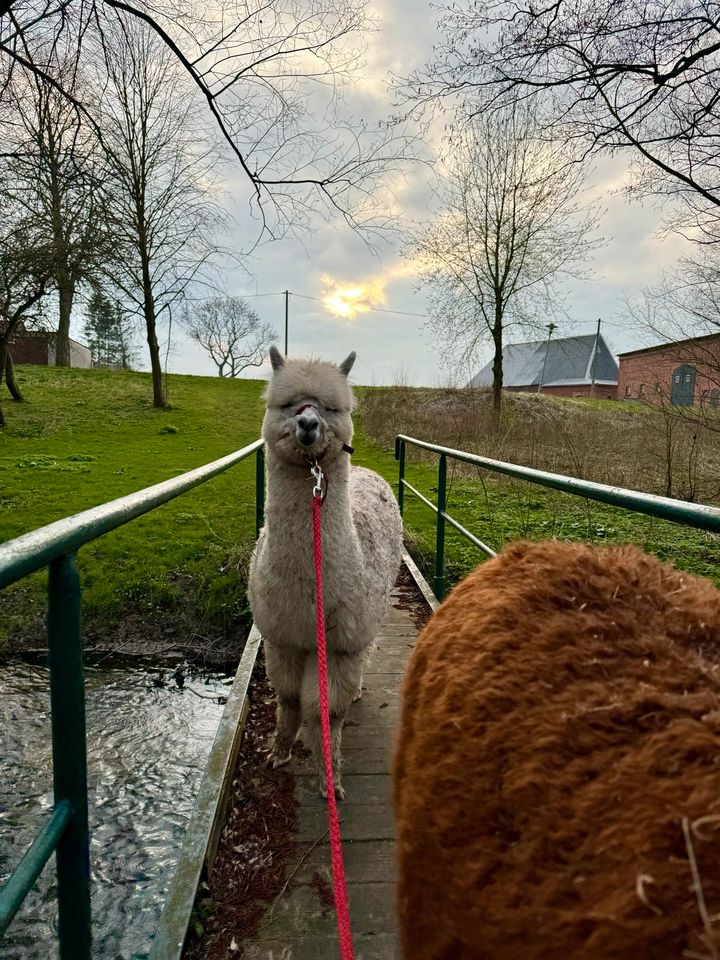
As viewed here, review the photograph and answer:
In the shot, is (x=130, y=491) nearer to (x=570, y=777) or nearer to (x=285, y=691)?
(x=285, y=691)

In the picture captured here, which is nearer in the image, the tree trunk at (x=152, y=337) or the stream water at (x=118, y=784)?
the stream water at (x=118, y=784)

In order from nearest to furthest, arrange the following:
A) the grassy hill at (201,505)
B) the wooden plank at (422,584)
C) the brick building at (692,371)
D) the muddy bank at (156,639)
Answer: the wooden plank at (422,584) → the muddy bank at (156,639) → the grassy hill at (201,505) → the brick building at (692,371)

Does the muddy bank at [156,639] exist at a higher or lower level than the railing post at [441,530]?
lower

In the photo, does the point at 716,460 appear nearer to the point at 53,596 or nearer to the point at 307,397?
the point at 307,397

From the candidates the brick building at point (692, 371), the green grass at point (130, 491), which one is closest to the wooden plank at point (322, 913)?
the green grass at point (130, 491)

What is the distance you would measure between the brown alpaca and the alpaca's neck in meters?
1.40

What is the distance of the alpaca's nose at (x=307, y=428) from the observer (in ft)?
7.75

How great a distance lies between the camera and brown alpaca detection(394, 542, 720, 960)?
1.95 feet

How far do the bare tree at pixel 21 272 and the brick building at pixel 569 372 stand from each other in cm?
3465

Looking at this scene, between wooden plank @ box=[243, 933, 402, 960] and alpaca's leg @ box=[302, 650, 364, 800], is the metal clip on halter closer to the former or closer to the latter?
alpaca's leg @ box=[302, 650, 364, 800]

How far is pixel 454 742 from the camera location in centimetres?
94

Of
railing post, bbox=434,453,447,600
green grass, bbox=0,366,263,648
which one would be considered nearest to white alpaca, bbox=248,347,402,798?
railing post, bbox=434,453,447,600

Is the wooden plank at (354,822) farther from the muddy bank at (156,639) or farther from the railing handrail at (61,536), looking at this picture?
the muddy bank at (156,639)

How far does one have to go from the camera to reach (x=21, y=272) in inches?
406
